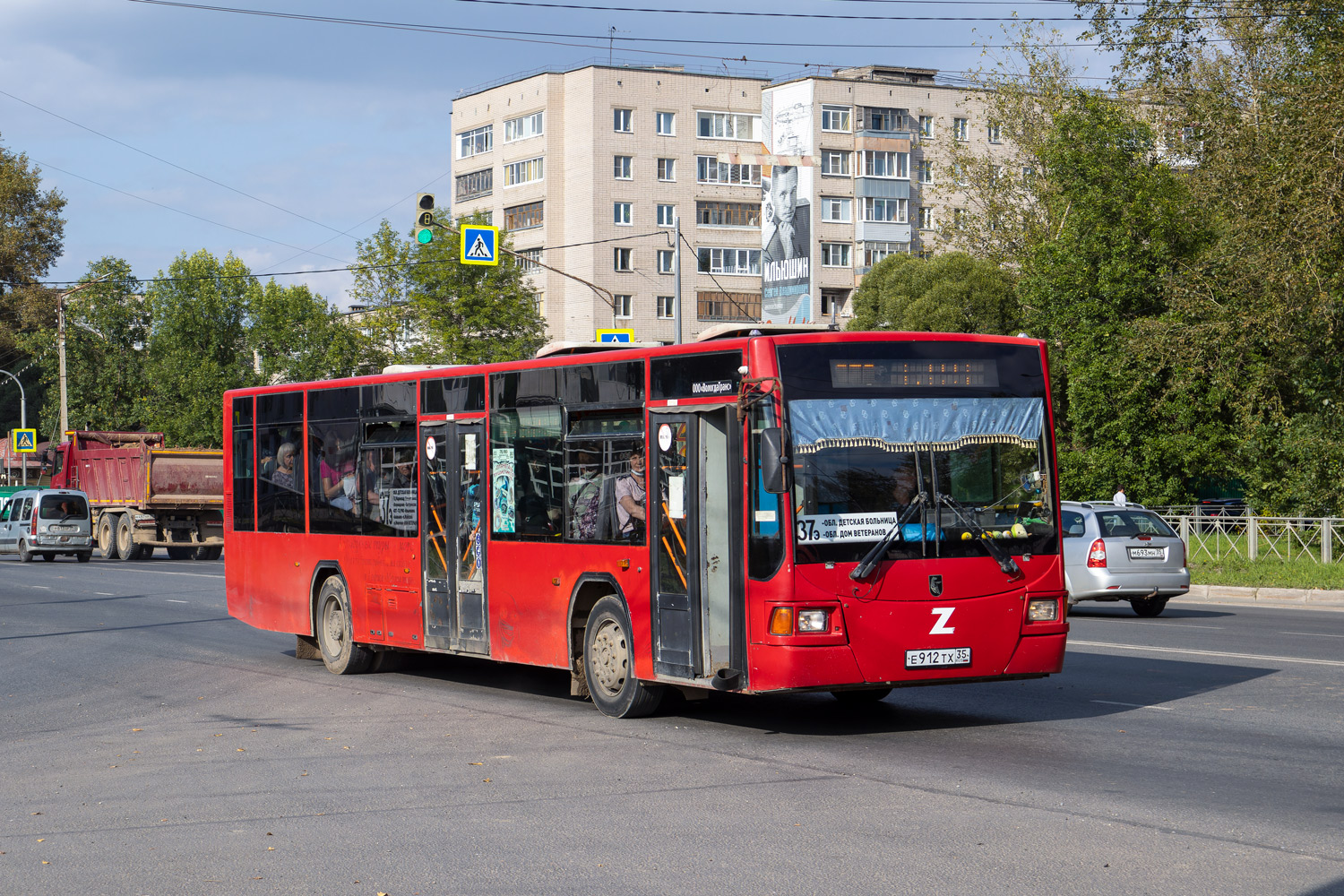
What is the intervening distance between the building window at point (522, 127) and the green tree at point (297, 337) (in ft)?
45.5

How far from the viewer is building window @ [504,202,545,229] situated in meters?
84.2

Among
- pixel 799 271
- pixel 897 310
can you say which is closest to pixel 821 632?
pixel 897 310

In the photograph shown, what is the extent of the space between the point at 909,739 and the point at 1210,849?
3.66 metres

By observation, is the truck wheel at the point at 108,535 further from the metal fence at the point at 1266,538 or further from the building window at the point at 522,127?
the building window at the point at 522,127

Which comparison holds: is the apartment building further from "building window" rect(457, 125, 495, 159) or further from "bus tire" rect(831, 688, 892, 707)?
"bus tire" rect(831, 688, 892, 707)

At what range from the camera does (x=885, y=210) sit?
84.9 m

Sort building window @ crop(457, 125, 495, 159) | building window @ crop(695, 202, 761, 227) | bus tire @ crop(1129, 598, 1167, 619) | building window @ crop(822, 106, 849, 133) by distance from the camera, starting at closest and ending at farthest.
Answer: bus tire @ crop(1129, 598, 1167, 619), building window @ crop(822, 106, 849, 133), building window @ crop(695, 202, 761, 227), building window @ crop(457, 125, 495, 159)

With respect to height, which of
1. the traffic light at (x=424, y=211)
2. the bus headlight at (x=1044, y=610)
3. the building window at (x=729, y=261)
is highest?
the building window at (x=729, y=261)

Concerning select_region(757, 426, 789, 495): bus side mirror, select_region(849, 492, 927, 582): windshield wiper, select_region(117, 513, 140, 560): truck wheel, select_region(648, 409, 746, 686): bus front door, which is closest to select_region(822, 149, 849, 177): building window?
select_region(117, 513, 140, 560): truck wheel

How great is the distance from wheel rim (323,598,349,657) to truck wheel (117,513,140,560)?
3016cm

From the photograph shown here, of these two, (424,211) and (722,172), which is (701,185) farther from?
(424,211)

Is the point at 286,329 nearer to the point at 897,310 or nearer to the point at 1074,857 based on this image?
the point at 897,310

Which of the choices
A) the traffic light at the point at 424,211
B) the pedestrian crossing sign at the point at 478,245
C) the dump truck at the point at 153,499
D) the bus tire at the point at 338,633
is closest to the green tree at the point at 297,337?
the dump truck at the point at 153,499

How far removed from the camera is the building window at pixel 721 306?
83.4m
